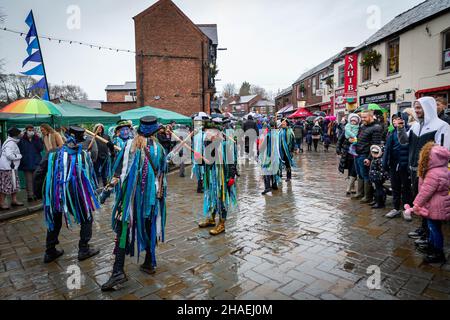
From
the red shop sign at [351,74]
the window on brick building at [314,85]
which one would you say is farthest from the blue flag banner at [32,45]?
the window on brick building at [314,85]

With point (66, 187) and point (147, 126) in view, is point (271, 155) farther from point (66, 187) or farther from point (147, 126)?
point (66, 187)

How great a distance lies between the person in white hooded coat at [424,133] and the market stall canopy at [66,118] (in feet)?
26.6

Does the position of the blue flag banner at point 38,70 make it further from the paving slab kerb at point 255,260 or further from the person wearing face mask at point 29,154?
the paving slab kerb at point 255,260

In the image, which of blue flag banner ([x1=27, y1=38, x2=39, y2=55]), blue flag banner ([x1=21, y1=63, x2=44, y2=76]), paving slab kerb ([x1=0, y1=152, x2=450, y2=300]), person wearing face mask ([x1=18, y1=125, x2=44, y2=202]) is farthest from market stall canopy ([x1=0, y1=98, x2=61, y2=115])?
blue flag banner ([x1=27, y1=38, x2=39, y2=55])

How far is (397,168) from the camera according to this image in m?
5.23

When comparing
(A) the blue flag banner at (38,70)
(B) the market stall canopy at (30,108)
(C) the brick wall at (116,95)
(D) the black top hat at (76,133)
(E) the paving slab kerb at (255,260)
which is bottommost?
(E) the paving slab kerb at (255,260)

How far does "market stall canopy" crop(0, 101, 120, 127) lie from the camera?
8.54m

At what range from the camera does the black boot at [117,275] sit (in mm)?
3125

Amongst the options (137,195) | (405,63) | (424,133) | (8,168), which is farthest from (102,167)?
(405,63)

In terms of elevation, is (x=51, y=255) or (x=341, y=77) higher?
(x=341, y=77)

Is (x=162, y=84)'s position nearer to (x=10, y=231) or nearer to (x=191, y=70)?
(x=191, y=70)

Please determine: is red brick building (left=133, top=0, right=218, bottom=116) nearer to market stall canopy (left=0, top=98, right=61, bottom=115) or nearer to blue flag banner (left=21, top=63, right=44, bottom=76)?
blue flag banner (left=21, top=63, right=44, bottom=76)

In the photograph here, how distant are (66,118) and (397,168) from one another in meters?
9.86

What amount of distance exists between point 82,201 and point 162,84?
22.4 metres
